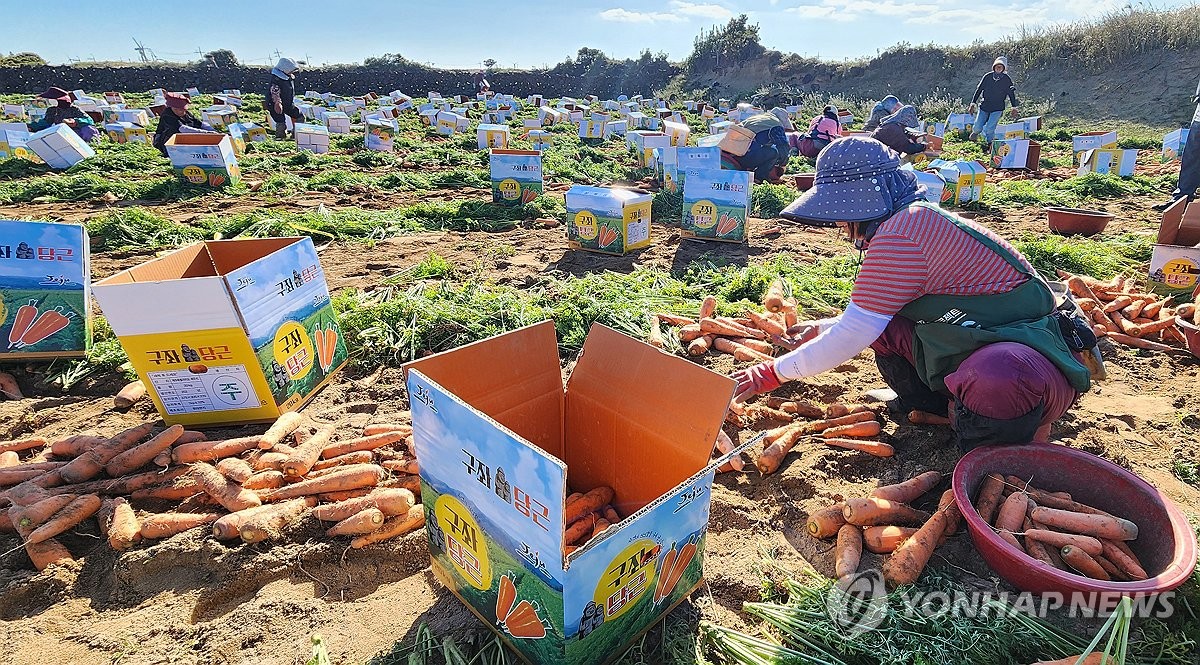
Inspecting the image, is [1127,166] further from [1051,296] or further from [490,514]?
[490,514]

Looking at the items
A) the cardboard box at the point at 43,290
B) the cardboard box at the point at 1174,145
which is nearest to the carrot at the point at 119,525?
the cardboard box at the point at 43,290

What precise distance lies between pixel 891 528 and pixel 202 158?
11023mm

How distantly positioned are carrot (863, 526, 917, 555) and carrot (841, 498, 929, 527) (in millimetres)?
40

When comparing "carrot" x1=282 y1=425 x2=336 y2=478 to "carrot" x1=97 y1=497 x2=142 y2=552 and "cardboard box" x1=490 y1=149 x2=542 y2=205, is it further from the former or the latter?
"cardboard box" x1=490 y1=149 x2=542 y2=205

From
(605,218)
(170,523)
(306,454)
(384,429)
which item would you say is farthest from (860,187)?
(605,218)

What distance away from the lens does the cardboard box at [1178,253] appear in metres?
4.58

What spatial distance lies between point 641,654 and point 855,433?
1.78m

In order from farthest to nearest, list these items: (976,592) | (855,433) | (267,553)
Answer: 1. (855,433)
2. (267,553)
3. (976,592)

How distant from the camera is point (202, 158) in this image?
30.9 feet

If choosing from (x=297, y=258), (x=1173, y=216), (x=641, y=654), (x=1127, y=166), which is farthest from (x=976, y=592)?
(x=1127, y=166)

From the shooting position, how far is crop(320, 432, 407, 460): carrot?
2979mm

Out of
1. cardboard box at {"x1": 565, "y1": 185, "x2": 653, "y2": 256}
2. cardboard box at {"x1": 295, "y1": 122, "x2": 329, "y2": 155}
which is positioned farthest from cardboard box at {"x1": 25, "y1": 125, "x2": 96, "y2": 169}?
cardboard box at {"x1": 565, "y1": 185, "x2": 653, "y2": 256}

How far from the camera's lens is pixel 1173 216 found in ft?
15.8

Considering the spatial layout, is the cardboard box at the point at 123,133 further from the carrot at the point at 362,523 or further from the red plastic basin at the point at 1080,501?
the red plastic basin at the point at 1080,501
